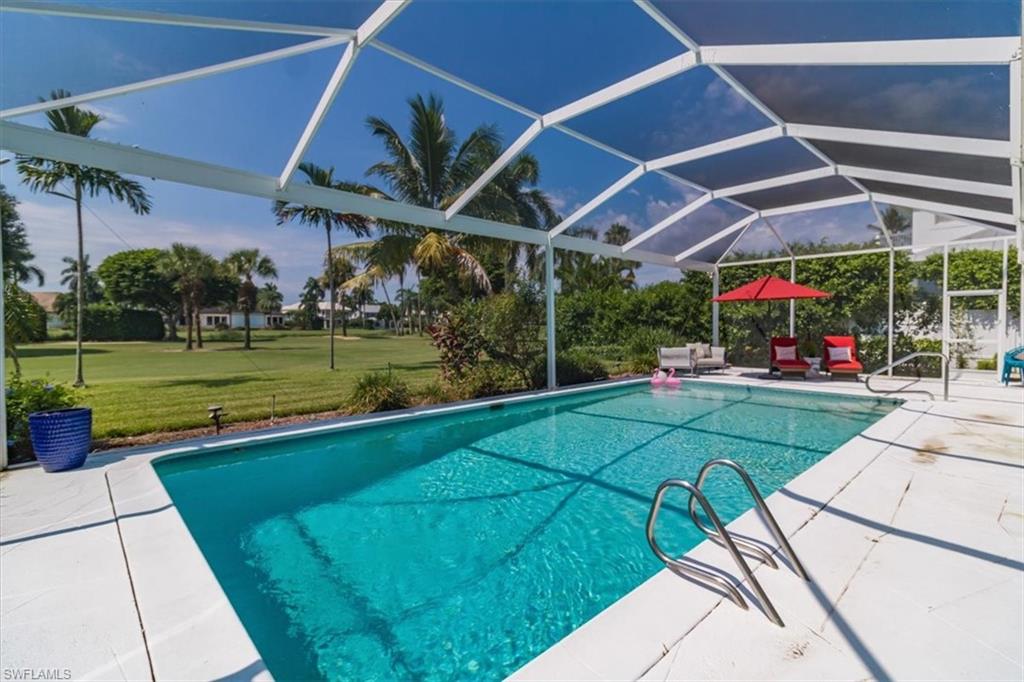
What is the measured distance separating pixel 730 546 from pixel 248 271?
13134 mm

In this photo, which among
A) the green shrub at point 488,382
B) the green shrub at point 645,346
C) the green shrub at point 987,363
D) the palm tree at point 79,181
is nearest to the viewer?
the palm tree at point 79,181

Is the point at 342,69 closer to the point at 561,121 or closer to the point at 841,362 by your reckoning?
the point at 561,121

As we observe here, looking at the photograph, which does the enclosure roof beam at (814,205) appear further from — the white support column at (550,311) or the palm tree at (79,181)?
the palm tree at (79,181)

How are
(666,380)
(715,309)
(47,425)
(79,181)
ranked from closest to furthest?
(47,425) → (79,181) → (666,380) → (715,309)

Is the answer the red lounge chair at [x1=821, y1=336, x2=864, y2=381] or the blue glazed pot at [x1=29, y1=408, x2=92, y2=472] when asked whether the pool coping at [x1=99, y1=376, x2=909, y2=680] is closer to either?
the blue glazed pot at [x1=29, y1=408, x2=92, y2=472]

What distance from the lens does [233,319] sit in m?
12.6

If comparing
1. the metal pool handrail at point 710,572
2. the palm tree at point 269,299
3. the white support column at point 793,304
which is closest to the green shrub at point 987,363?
the white support column at point 793,304

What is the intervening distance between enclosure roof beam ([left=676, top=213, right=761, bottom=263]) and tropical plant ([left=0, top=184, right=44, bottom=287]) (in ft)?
52.5

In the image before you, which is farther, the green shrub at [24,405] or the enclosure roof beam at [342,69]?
the green shrub at [24,405]

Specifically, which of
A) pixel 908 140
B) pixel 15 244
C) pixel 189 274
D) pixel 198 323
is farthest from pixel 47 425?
pixel 908 140

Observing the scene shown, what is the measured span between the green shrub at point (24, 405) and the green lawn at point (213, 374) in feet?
3.42

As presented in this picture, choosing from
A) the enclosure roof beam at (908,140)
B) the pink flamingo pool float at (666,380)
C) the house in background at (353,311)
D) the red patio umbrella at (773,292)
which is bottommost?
the pink flamingo pool float at (666,380)

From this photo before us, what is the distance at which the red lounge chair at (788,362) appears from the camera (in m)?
13.2

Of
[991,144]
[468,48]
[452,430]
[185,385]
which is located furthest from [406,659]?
[185,385]
